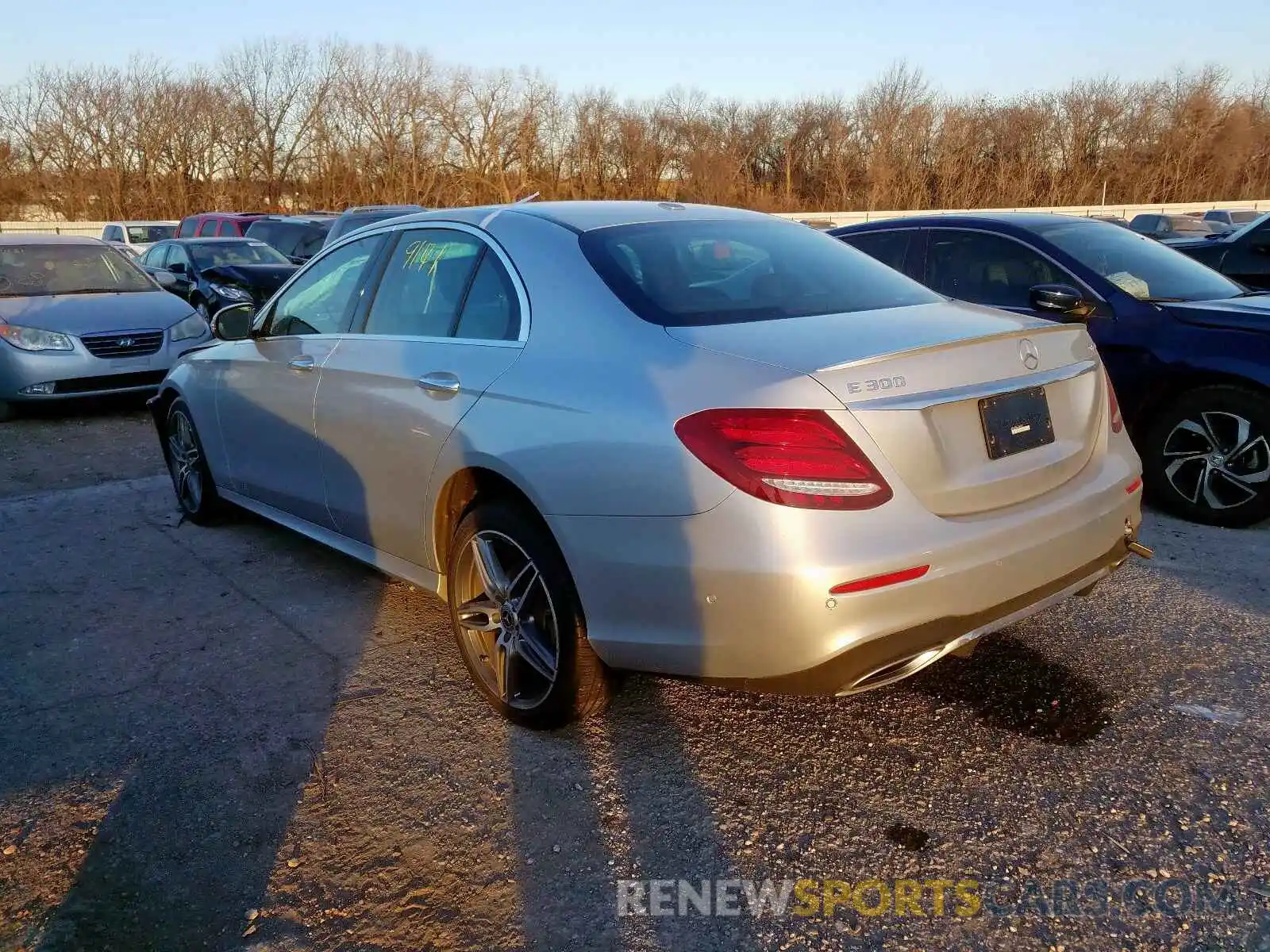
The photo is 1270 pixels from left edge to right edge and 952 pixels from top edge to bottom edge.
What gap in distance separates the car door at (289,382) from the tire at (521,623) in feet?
3.77

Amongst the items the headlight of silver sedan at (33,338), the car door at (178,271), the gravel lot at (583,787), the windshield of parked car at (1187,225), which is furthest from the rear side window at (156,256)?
the windshield of parked car at (1187,225)

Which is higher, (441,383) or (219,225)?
(219,225)

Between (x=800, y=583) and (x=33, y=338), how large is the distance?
8.18 m

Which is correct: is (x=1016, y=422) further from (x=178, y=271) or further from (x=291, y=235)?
(x=291, y=235)

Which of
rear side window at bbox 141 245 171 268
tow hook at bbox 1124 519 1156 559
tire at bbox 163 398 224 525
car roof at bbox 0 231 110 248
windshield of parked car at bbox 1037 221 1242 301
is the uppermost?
car roof at bbox 0 231 110 248

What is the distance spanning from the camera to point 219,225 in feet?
63.5

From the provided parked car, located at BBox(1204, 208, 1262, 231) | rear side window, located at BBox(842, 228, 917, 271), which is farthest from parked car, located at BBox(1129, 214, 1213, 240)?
rear side window, located at BBox(842, 228, 917, 271)

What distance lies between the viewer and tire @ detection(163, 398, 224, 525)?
207 inches

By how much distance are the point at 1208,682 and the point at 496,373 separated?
8.50ft

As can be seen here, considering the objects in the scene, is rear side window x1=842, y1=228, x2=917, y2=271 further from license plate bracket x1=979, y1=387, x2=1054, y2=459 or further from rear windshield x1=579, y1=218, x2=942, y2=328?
license plate bracket x1=979, y1=387, x2=1054, y2=459

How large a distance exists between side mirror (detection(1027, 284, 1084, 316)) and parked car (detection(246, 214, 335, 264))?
14408mm

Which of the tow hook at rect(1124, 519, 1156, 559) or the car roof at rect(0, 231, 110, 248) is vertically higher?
the car roof at rect(0, 231, 110, 248)

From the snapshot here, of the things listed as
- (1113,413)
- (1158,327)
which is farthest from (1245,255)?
(1113,413)

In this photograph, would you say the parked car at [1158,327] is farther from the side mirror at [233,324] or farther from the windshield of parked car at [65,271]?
the windshield of parked car at [65,271]
